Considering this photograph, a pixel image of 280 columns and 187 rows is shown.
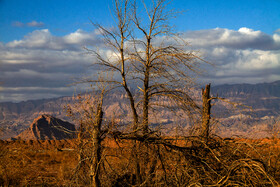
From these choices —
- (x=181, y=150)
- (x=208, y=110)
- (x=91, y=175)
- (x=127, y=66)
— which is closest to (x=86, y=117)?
(x=91, y=175)

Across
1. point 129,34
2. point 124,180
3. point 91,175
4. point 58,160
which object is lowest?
point 58,160

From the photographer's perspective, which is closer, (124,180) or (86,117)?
(86,117)

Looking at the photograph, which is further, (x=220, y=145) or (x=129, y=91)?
(x=129, y=91)

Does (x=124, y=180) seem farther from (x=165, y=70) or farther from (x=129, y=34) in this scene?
(x=129, y=34)

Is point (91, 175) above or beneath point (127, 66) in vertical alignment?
beneath

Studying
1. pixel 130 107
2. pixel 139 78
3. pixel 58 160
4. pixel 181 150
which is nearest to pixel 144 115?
pixel 130 107

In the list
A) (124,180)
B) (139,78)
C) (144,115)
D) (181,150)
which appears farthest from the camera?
(139,78)

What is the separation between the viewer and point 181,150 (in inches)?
267

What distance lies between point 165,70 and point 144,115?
2.05m

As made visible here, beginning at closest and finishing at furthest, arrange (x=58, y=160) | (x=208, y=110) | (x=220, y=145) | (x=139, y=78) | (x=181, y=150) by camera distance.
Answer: (x=181, y=150) → (x=220, y=145) → (x=208, y=110) → (x=139, y=78) → (x=58, y=160)

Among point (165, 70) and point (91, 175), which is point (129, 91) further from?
point (91, 175)

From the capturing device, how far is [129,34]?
11.5 meters

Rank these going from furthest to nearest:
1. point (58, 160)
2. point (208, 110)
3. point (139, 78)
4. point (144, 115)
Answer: point (58, 160), point (139, 78), point (144, 115), point (208, 110)

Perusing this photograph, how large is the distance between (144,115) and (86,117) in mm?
4989
